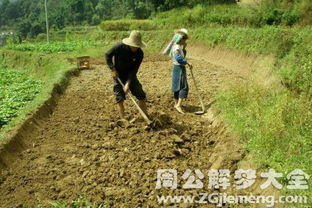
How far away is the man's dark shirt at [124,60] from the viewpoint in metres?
6.81

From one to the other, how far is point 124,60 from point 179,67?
1479mm

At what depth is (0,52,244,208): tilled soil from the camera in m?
4.74

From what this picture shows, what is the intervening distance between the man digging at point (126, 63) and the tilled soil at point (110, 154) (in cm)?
57

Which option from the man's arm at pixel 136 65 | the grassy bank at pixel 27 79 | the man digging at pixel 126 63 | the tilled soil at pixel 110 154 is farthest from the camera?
the grassy bank at pixel 27 79

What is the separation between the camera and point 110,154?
5848mm

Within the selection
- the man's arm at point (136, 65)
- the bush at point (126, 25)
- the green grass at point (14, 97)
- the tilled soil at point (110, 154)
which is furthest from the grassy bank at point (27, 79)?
the bush at point (126, 25)

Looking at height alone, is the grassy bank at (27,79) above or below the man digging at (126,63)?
below

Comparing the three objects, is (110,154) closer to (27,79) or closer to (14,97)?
(14,97)

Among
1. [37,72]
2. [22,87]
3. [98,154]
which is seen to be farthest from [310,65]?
[37,72]

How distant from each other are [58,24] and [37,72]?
179 ft

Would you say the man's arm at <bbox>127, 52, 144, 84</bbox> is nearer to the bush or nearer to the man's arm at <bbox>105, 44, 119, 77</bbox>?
the man's arm at <bbox>105, 44, 119, 77</bbox>

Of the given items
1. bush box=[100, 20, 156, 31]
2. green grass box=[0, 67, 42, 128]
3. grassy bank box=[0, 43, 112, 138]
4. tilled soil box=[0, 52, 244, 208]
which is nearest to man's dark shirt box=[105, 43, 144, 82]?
tilled soil box=[0, 52, 244, 208]

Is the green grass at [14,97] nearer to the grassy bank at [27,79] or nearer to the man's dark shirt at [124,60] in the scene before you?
the grassy bank at [27,79]

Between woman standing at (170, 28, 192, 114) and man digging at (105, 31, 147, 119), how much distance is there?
1.06 meters
